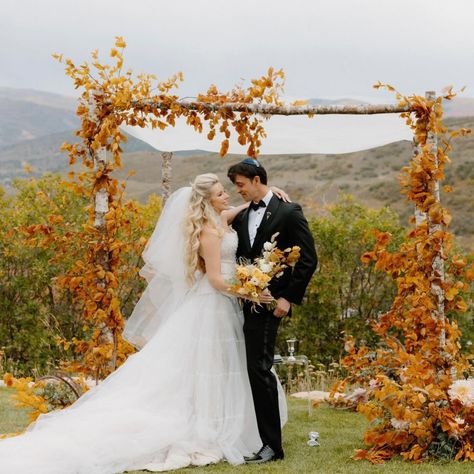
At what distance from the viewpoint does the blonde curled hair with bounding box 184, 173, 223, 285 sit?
568 cm

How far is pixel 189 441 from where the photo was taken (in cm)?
540

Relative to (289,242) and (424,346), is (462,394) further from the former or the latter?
(289,242)

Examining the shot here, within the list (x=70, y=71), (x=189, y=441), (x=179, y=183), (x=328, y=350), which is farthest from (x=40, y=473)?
(x=179, y=183)

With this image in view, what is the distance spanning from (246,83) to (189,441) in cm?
266

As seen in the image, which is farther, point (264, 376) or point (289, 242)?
point (289, 242)

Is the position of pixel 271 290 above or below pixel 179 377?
above

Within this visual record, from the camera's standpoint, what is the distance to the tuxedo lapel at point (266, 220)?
5617 millimetres

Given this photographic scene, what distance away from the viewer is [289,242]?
562 centimetres

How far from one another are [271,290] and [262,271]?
0.91 feet

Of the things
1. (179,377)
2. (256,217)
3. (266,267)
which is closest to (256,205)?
(256,217)

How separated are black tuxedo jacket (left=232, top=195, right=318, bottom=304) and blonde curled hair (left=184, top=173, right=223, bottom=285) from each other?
0.29 meters

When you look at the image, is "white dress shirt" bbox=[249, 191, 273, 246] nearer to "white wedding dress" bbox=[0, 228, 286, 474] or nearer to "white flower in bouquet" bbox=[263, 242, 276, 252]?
"white wedding dress" bbox=[0, 228, 286, 474]

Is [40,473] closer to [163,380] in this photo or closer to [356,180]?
[163,380]

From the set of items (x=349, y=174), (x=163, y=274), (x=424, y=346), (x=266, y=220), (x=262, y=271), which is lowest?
(x=349, y=174)
